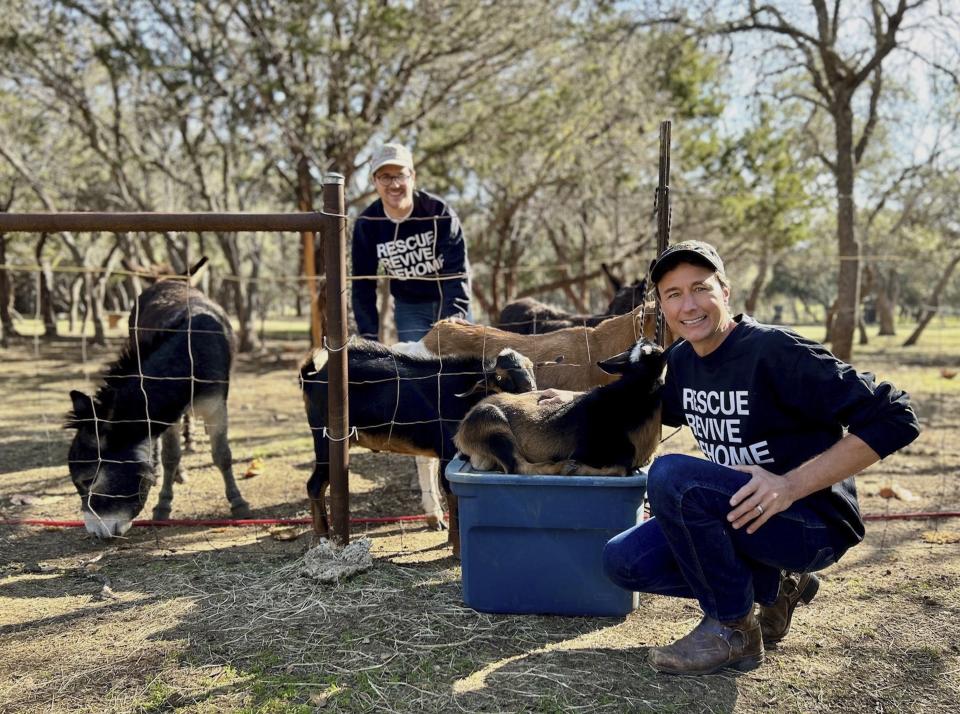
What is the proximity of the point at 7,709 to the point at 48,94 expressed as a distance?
14.4m

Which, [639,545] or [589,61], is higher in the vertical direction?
[589,61]

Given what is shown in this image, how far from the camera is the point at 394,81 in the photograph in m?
11.4

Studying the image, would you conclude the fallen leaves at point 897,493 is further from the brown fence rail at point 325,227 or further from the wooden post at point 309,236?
the wooden post at point 309,236

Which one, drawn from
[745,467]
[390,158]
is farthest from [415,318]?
[745,467]

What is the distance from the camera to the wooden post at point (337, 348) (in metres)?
3.73

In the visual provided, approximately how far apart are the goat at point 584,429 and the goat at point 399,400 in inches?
33.6

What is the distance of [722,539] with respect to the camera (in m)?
2.50

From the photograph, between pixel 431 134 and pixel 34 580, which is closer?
pixel 34 580

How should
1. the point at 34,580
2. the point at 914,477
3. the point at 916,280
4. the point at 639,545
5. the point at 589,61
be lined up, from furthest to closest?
the point at 916,280
the point at 589,61
the point at 914,477
the point at 34,580
the point at 639,545

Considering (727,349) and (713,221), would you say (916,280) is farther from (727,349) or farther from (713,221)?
(727,349)

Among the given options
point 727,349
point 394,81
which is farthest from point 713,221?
point 727,349

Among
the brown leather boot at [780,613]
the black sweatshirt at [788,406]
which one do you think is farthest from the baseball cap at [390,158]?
the brown leather boot at [780,613]

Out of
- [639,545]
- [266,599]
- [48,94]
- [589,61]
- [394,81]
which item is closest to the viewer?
[639,545]

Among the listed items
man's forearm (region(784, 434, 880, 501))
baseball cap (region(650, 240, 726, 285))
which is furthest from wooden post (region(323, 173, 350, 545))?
man's forearm (region(784, 434, 880, 501))
